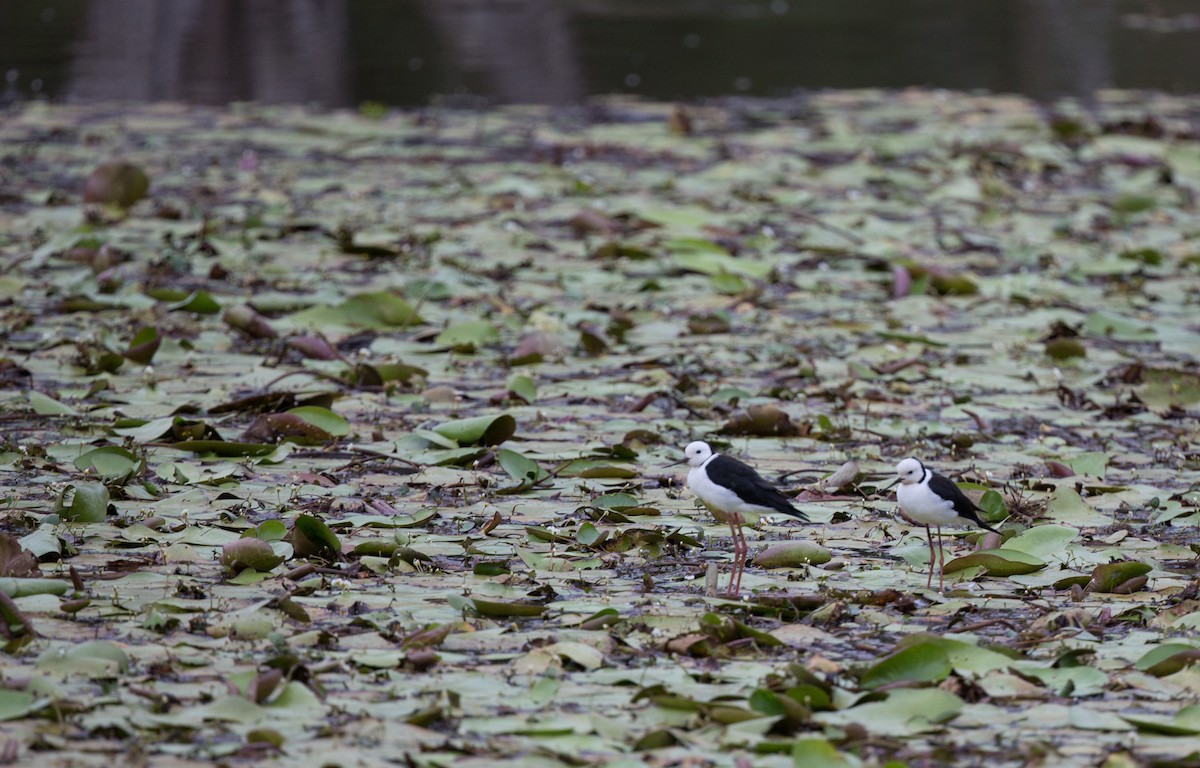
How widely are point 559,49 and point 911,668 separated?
1296cm

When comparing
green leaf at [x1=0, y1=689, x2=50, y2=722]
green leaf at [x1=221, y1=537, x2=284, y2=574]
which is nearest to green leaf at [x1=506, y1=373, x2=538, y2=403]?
green leaf at [x1=221, y1=537, x2=284, y2=574]

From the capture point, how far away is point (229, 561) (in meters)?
4.02

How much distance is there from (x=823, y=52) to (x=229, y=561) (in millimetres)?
13539

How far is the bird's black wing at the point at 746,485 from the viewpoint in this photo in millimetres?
4062

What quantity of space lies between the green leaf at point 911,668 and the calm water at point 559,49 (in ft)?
33.9

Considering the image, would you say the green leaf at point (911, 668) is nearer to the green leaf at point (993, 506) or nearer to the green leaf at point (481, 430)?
the green leaf at point (993, 506)

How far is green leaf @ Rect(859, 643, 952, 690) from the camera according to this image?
3422 mm

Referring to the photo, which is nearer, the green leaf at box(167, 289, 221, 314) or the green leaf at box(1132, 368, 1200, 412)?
the green leaf at box(1132, 368, 1200, 412)

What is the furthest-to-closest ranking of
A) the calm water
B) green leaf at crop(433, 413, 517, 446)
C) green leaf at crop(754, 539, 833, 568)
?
the calm water → green leaf at crop(433, 413, 517, 446) → green leaf at crop(754, 539, 833, 568)

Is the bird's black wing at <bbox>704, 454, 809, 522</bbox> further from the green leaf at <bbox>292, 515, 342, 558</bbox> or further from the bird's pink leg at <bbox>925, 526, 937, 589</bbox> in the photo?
the green leaf at <bbox>292, 515, 342, 558</bbox>

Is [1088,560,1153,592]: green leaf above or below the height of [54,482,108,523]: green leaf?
below

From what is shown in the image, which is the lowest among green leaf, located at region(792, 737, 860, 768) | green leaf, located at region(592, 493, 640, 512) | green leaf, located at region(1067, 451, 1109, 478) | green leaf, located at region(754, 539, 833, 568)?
green leaf, located at region(1067, 451, 1109, 478)

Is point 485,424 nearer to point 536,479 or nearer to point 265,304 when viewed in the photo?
point 536,479

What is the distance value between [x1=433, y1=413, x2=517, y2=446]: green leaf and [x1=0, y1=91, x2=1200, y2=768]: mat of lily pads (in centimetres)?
1
